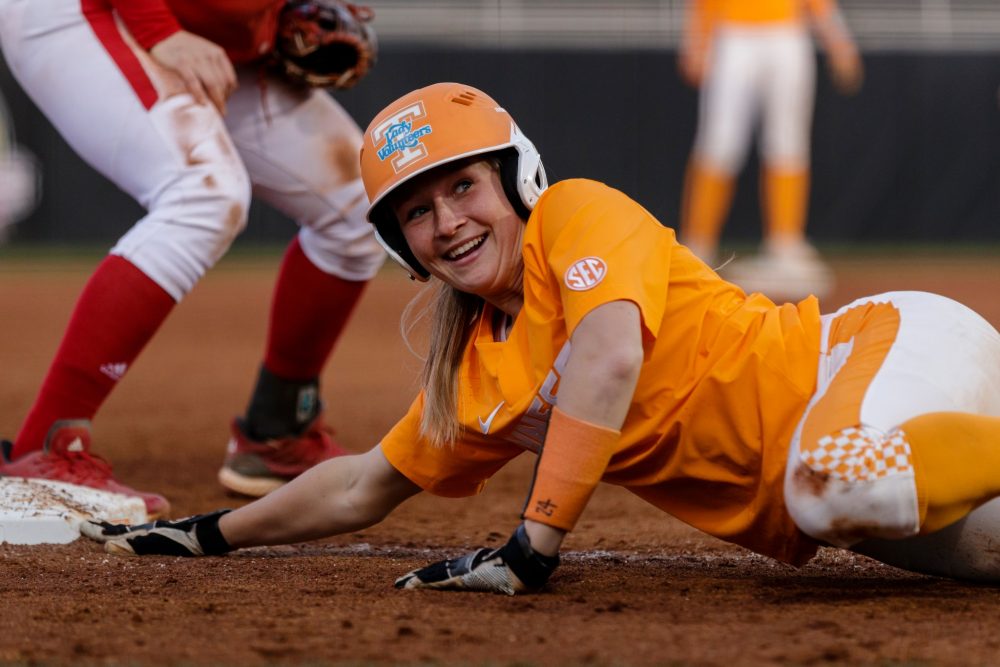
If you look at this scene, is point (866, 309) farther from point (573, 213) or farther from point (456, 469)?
point (456, 469)

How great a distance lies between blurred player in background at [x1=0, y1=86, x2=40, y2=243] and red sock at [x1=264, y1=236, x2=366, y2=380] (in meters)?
10.1

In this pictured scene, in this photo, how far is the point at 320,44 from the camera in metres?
4.15

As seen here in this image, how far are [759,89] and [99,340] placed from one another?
793 cm

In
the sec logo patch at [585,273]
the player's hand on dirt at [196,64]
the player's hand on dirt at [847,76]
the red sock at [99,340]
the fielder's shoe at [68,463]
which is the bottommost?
the fielder's shoe at [68,463]

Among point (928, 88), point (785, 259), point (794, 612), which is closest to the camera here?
point (794, 612)

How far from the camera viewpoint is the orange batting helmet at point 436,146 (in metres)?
2.77

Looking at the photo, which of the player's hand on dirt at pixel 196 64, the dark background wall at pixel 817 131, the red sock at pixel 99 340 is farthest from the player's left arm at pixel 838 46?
the red sock at pixel 99 340

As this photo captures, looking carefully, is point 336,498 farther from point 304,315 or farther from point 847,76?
point 847,76

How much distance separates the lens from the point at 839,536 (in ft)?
8.37

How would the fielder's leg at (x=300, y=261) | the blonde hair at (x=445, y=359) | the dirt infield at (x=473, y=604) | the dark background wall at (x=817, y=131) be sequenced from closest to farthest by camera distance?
the dirt infield at (x=473, y=604) < the blonde hair at (x=445, y=359) < the fielder's leg at (x=300, y=261) < the dark background wall at (x=817, y=131)

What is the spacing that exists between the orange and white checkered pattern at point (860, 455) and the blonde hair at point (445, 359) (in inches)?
30.4

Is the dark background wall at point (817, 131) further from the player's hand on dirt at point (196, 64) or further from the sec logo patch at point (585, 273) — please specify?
the sec logo patch at point (585, 273)

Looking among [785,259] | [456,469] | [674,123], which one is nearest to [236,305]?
[785,259]

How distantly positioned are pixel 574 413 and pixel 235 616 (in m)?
0.75
